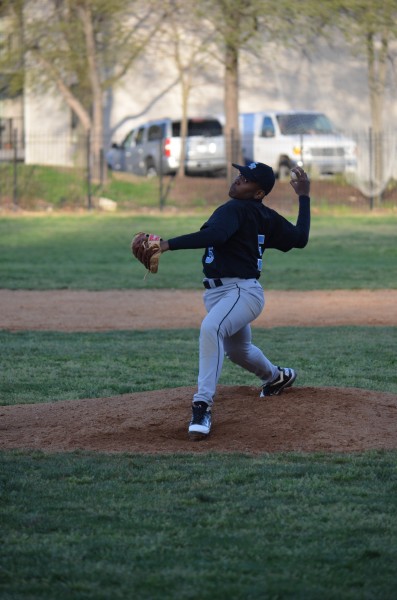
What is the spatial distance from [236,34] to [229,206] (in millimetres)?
22650

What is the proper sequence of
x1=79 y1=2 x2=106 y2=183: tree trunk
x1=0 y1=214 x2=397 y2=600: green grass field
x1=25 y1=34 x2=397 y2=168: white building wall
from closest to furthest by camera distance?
x1=0 y1=214 x2=397 y2=600: green grass field < x1=79 y1=2 x2=106 y2=183: tree trunk < x1=25 y1=34 x2=397 y2=168: white building wall

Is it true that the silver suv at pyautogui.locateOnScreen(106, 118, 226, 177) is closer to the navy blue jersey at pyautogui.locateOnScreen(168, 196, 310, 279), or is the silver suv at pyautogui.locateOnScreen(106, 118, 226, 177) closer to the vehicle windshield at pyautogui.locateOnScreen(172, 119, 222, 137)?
the vehicle windshield at pyautogui.locateOnScreen(172, 119, 222, 137)

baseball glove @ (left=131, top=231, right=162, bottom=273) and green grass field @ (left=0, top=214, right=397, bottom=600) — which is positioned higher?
baseball glove @ (left=131, top=231, right=162, bottom=273)

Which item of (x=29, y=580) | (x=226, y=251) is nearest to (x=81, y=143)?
(x=226, y=251)

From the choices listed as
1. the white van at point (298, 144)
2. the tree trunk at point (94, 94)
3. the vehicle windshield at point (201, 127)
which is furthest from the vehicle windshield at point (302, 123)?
the tree trunk at point (94, 94)

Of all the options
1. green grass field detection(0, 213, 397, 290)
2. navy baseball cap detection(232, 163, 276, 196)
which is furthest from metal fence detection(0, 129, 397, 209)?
navy baseball cap detection(232, 163, 276, 196)

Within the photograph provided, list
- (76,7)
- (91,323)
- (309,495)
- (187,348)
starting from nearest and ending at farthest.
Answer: (309,495), (187,348), (91,323), (76,7)

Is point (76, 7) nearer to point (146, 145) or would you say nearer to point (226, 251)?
point (146, 145)

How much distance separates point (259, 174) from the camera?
661cm

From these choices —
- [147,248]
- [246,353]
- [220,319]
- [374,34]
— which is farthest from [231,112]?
[147,248]

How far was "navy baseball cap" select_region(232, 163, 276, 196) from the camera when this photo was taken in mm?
6609

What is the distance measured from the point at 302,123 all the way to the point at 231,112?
2.22 m

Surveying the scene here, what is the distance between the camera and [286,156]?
29.9 m

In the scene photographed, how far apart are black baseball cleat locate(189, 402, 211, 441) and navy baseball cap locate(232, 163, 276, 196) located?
137 cm
